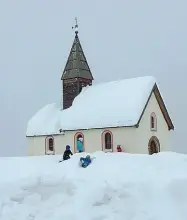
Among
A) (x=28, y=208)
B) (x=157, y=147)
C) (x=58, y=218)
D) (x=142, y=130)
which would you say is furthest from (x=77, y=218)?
(x=157, y=147)

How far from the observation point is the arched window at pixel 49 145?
35.4 metres

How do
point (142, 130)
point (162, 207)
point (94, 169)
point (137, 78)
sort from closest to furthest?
point (162, 207), point (94, 169), point (142, 130), point (137, 78)

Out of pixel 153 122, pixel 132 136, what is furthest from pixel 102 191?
pixel 153 122

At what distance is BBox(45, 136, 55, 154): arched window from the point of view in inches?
1392

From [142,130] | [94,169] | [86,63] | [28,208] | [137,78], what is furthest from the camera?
[86,63]

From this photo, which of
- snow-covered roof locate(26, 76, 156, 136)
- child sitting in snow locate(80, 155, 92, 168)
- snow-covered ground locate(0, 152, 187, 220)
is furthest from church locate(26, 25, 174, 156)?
snow-covered ground locate(0, 152, 187, 220)

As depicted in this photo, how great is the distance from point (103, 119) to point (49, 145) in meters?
6.39

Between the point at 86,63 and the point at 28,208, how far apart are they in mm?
24790

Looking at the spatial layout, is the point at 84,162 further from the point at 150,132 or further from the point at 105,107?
the point at 150,132

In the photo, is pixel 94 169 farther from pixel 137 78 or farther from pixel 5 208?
pixel 137 78

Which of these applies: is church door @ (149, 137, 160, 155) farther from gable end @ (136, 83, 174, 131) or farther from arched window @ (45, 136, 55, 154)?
arched window @ (45, 136, 55, 154)

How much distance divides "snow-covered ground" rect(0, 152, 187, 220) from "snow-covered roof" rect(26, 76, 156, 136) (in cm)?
1363

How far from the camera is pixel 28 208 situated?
48.8ft

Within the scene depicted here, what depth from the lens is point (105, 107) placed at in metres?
31.9
